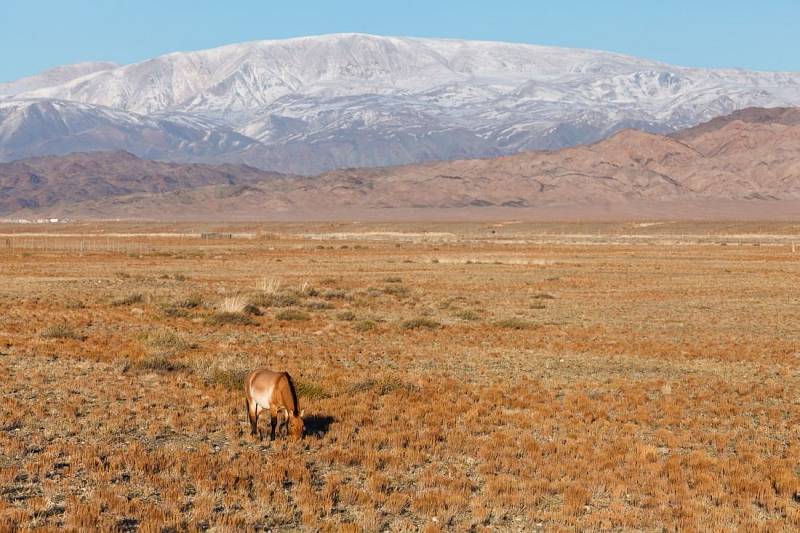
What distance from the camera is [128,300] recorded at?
30.7 meters

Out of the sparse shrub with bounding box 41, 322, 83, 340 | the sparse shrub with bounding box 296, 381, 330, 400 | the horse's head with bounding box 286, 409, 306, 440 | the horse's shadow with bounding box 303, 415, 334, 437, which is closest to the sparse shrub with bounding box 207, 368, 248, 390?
the sparse shrub with bounding box 296, 381, 330, 400

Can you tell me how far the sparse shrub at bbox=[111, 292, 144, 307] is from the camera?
30189mm

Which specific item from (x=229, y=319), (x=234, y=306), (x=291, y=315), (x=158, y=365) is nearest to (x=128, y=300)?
(x=234, y=306)

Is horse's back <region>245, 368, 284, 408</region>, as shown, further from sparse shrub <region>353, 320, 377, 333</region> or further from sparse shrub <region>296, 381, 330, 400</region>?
sparse shrub <region>353, 320, 377, 333</region>

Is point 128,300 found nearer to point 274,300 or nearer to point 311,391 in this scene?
point 274,300

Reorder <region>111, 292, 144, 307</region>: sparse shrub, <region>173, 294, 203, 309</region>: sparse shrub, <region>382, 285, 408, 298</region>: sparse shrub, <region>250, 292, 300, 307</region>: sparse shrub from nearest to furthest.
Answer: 1. <region>173, 294, 203, 309</region>: sparse shrub
2. <region>111, 292, 144, 307</region>: sparse shrub
3. <region>250, 292, 300, 307</region>: sparse shrub
4. <region>382, 285, 408, 298</region>: sparse shrub

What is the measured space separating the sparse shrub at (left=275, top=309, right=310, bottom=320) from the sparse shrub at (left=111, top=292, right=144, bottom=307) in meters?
5.73

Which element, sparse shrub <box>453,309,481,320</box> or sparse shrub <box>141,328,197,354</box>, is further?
sparse shrub <box>453,309,481,320</box>

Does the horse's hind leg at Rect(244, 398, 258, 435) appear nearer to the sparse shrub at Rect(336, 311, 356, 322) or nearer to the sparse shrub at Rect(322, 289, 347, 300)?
the sparse shrub at Rect(336, 311, 356, 322)

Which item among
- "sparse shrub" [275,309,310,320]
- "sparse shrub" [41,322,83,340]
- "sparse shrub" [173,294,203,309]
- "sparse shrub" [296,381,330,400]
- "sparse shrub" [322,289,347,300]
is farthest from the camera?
"sparse shrub" [322,289,347,300]

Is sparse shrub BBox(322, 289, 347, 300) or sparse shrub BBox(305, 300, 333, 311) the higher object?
sparse shrub BBox(305, 300, 333, 311)

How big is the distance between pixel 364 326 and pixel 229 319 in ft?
13.0

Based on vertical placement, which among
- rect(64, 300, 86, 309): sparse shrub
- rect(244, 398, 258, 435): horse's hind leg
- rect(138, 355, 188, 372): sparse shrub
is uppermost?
rect(244, 398, 258, 435): horse's hind leg

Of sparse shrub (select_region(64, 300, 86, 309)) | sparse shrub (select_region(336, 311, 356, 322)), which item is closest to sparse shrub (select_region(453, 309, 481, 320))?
sparse shrub (select_region(336, 311, 356, 322))
